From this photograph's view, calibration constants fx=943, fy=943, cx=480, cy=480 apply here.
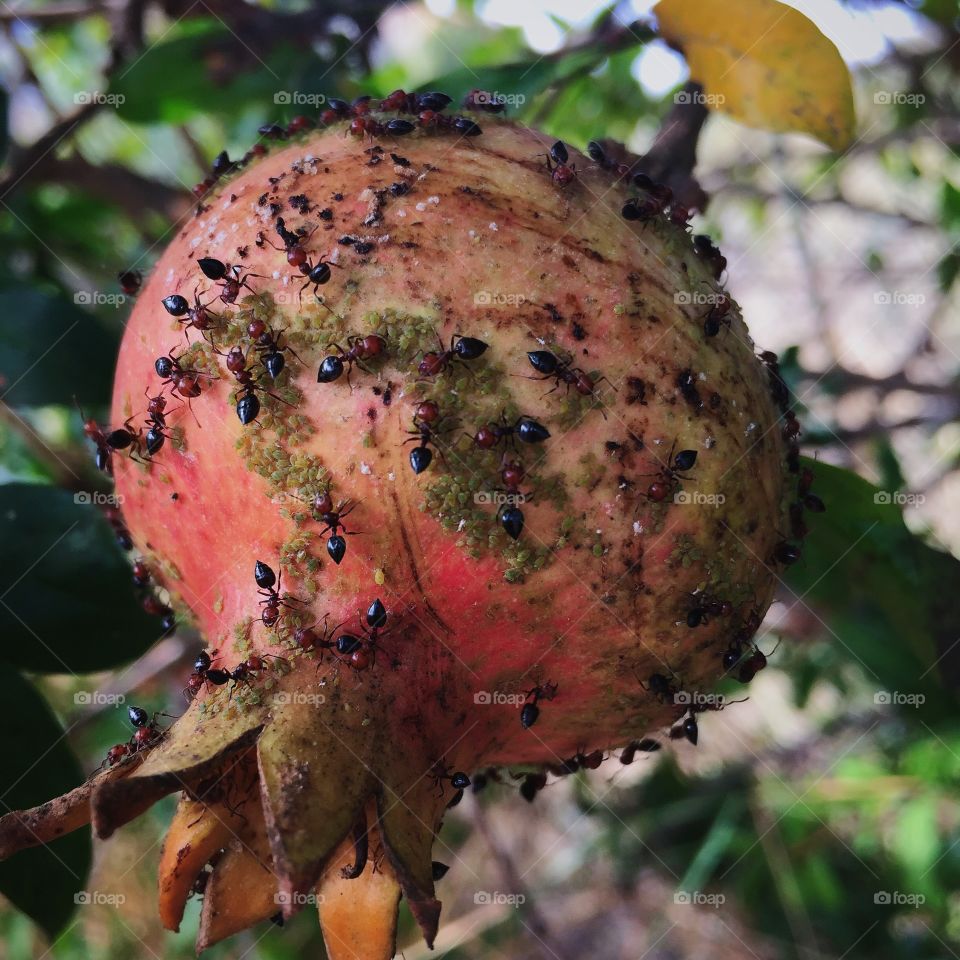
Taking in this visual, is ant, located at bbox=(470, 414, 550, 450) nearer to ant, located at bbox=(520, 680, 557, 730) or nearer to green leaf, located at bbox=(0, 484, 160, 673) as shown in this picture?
ant, located at bbox=(520, 680, 557, 730)

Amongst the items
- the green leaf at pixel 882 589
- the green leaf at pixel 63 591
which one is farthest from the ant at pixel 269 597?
the green leaf at pixel 882 589

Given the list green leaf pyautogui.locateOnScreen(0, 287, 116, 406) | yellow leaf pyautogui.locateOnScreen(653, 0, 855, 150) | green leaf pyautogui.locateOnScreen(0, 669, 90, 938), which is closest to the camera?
green leaf pyautogui.locateOnScreen(0, 669, 90, 938)

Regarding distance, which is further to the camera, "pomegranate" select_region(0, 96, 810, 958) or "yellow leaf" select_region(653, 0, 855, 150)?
"yellow leaf" select_region(653, 0, 855, 150)

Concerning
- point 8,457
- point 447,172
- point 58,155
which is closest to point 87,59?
point 58,155

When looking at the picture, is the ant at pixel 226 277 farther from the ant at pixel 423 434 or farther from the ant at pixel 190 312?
the ant at pixel 423 434

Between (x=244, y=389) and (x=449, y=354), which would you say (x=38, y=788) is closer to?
(x=244, y=389)

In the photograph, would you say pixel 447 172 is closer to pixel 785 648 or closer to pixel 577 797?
pixel 785 648

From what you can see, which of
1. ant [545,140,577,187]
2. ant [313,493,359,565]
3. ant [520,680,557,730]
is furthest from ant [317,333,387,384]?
ant [520,680,557,730]

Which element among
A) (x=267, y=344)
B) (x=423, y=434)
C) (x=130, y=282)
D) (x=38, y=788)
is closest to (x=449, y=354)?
(x=423, y=434)
